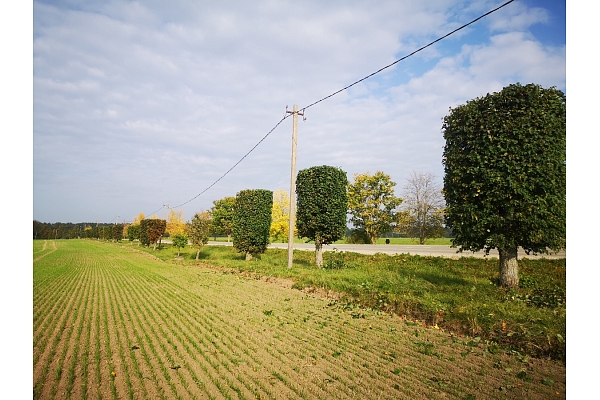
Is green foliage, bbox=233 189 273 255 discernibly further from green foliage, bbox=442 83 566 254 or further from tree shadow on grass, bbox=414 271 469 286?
green foliage, bbox=442 83 566 254

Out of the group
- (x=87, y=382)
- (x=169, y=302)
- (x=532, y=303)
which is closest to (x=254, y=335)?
(x=87, y=382)

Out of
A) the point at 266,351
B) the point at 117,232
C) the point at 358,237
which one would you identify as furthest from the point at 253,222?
the point at 117,232

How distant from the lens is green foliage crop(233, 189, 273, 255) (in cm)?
2239

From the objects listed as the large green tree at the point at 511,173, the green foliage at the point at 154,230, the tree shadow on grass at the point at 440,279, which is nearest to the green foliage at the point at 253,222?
the tree shadow on grass at the point at 440,279

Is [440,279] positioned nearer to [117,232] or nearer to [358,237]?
[358,237]

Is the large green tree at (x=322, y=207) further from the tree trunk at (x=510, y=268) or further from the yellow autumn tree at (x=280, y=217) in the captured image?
the yellow autumn tree at (x=280, y=217)

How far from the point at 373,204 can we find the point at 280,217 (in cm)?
1390

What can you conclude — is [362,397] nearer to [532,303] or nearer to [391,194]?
[532,303]

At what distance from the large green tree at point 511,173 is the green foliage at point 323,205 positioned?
7.37m

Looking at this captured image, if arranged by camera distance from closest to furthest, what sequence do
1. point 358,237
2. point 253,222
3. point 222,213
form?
point 253,222 → point 358,237 → point 222,213

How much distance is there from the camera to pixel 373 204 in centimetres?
4428

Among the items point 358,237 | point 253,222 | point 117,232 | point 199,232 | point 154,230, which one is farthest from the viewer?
point 117,232

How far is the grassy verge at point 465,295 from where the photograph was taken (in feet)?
20.0

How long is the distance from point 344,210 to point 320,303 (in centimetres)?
839
